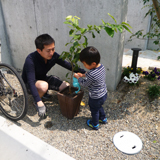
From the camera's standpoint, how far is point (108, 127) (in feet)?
7.07

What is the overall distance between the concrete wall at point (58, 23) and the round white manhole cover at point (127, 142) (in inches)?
37.2

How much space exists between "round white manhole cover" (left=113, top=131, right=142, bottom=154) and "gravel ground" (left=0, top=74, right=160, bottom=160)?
5 centimetres

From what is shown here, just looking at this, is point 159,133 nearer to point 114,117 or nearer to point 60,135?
point 114,117

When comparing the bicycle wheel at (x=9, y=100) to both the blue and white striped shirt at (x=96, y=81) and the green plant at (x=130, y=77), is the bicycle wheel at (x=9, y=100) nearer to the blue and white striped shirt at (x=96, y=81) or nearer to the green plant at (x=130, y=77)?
the blue and white striped shirt at (x=96, y=81)

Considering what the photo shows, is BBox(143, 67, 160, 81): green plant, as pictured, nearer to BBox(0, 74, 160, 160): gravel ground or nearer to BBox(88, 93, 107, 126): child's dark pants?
BBox(0, 74, 160, 160): gravel ground

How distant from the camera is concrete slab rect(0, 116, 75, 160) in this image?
1.47m

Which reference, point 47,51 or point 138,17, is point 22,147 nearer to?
point 47,51

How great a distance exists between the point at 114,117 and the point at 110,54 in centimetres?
98

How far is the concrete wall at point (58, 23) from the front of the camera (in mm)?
2412

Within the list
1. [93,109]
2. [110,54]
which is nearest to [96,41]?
[110,54]

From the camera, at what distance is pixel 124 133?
206 centimetres

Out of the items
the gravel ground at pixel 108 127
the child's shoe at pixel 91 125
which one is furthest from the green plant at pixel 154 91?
the child's shoe at pixel 91 125

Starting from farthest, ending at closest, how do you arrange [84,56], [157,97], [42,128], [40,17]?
[40,17] < [157,97] < [42,128] < [84,56]

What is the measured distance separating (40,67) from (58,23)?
1031 millimetres
